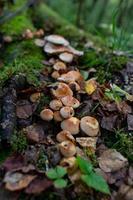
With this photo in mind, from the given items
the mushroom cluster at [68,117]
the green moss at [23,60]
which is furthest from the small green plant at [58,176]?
the green moss at [23,60]

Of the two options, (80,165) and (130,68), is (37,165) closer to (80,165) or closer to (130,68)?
(80,165)

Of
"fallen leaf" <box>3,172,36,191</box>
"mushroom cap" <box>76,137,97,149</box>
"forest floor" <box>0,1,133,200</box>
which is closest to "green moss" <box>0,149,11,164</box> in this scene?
"forest floor" <box>0,1,133,200</box>

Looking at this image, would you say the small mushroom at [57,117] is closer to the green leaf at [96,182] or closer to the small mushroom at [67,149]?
the small mushroom at [67,149]

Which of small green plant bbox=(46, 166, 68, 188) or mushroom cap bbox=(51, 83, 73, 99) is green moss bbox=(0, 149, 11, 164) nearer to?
small green plant bbox=(46, 166, 68, 188)

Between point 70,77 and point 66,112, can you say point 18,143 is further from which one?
point 70,77

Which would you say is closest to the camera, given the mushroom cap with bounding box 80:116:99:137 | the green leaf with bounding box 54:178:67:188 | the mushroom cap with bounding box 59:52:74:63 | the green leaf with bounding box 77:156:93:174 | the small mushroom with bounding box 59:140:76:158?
the green leaf with bounding box 54:178:67:188

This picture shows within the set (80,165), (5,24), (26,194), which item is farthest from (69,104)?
(5,24)
